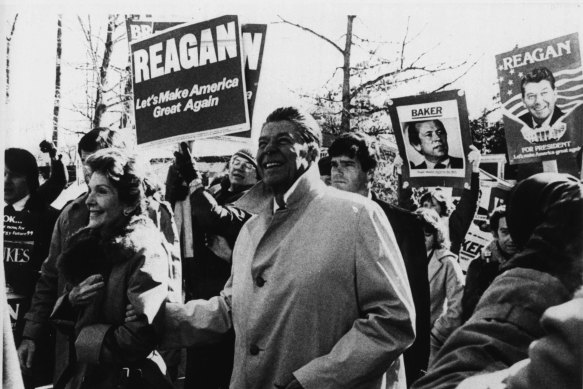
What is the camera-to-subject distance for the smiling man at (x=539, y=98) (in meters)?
3.74

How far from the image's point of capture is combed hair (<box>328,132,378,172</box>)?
3504mm

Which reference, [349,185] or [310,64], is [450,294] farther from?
[310,64]

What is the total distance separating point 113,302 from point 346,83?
2.43 meters

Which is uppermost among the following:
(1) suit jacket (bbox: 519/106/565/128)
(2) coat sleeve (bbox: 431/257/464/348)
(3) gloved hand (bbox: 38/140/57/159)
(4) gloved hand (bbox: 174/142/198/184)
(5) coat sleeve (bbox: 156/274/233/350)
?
(3) gloved hand (bbox: 38/140/57/159)

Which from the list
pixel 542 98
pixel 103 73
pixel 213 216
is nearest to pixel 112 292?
pixel 213 216

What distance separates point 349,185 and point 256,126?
605 millimetres

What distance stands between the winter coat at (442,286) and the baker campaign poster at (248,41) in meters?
1.41

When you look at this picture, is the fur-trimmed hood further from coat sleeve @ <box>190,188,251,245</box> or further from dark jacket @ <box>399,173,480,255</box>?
dark jacket @ <box>399,173,480,255</box>

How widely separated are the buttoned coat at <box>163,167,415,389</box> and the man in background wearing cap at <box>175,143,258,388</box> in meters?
0.95

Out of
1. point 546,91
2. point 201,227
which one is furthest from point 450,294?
point 201,227

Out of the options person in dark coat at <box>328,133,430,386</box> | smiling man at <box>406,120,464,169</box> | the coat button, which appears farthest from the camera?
smiling man at <box>406,120,464,169</box>

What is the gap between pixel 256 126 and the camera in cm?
361

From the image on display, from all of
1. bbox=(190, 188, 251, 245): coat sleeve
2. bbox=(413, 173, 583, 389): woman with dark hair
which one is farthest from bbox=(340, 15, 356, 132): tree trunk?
bbox=(413, 173, 583, 389): woman with dark hair

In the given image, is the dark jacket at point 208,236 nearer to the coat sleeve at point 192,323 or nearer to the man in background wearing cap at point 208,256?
the man in background wearing cap at point 208,256
